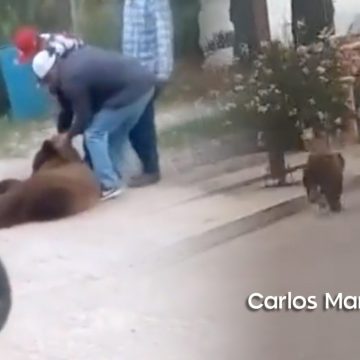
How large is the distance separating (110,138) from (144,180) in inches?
2.7

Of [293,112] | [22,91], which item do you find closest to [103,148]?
[22,91]

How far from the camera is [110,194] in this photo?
98 centimetres

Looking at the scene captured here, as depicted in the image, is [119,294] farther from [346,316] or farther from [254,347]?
[346,316]

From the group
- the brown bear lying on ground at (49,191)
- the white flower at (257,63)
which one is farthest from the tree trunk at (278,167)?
the brown bear lying on ground at (49,191)

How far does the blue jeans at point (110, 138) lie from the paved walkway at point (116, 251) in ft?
0.11

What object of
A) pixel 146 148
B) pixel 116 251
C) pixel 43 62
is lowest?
pixel 116 251

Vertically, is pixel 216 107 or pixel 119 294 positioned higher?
pixel 216 107

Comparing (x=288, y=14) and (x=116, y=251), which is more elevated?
(x=288, y=14)

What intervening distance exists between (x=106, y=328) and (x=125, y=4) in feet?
1.31

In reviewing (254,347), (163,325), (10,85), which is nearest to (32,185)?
(10,85)

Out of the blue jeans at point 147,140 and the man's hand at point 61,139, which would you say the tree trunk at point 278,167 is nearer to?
the blue jeans at point 147,140

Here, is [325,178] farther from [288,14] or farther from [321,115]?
[288,14]

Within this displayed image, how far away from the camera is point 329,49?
958mm

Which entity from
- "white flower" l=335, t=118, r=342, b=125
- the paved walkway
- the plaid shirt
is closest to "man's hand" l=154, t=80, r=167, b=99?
the plaid shirt
